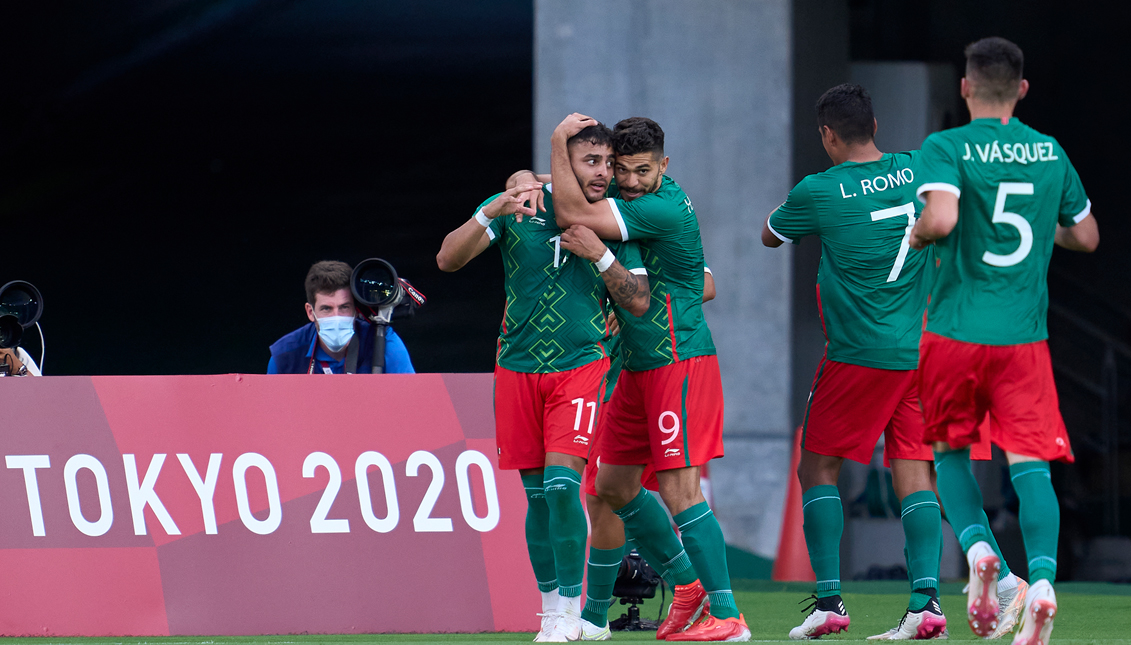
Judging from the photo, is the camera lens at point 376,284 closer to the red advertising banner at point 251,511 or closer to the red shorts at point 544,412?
the red advertising banner at point 251,511

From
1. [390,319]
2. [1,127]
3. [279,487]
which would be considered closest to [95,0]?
[1,127]

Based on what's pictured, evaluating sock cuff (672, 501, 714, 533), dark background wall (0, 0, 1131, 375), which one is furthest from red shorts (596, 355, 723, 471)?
dark background wall (0, 0, 1131, 375)

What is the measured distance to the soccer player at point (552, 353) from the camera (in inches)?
198

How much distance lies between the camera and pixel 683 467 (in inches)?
200

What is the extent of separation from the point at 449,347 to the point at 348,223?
4.91 feet

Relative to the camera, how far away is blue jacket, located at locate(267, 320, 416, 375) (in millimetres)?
6723

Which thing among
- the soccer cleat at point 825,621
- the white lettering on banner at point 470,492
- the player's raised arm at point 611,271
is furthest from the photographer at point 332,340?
the soccer cleat at point 825,621

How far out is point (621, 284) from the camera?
4.94 meters

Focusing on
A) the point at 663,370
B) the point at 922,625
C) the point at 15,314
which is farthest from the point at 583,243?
the point at 15,314

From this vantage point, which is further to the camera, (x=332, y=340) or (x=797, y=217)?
(x=332, y=340)

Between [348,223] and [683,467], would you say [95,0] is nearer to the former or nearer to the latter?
[348,223]

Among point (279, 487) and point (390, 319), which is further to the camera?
point (390, 319)

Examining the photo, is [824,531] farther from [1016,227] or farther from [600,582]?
[1016,227]

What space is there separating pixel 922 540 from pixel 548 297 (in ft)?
6.15
